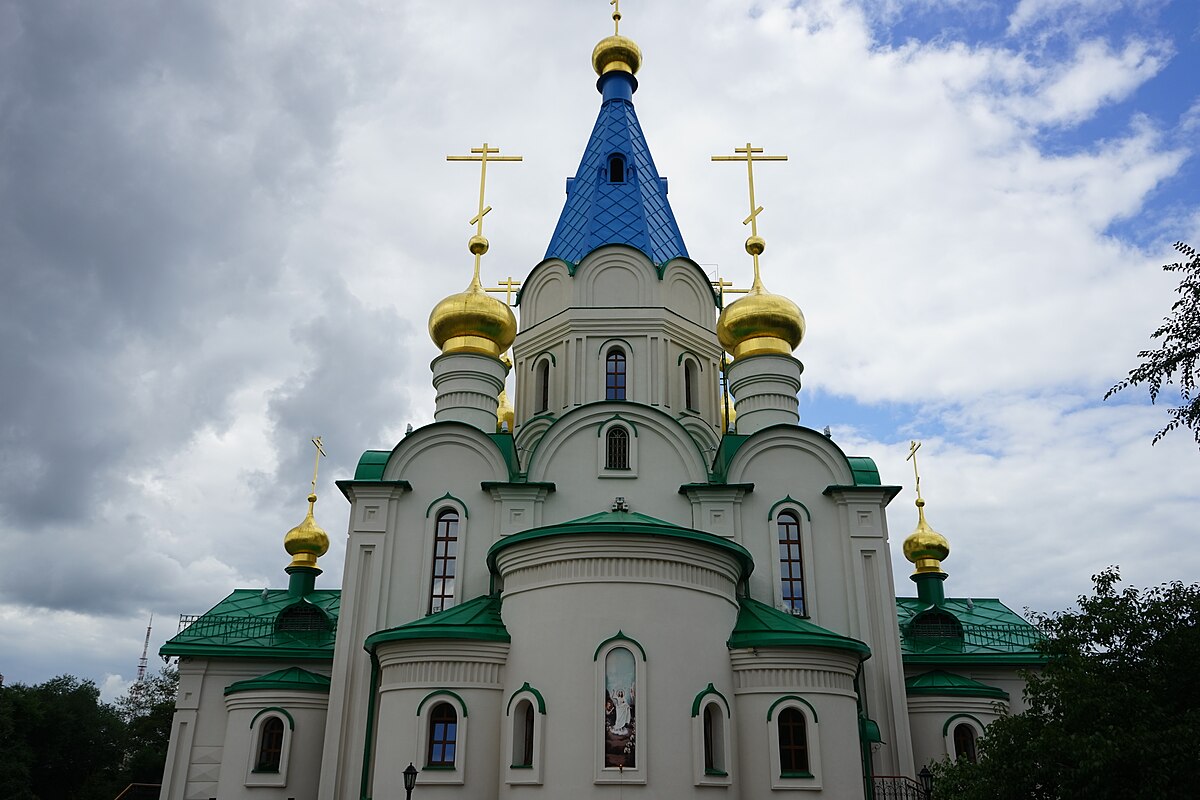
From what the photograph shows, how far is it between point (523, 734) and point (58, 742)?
22.2 metres

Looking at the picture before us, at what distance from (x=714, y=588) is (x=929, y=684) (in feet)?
17.2

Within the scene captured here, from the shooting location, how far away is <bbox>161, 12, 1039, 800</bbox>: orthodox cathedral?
39.7 feet

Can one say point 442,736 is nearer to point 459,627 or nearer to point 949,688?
point 459,627

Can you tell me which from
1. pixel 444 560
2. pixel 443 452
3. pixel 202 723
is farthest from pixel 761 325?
pixel 202 723

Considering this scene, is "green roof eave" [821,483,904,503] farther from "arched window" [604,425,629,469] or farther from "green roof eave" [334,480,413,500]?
"green roof eave" [334,480,413,500]

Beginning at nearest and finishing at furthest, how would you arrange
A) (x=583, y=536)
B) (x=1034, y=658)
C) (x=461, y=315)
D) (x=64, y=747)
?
(x=583, y=536)
(x=1034, y=658)
(x=461, y=315)
(x=64, y=747)

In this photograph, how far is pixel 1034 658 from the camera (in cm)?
1714

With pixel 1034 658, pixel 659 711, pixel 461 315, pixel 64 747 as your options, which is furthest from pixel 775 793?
pixel 64 747

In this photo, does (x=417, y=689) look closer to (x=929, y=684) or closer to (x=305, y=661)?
(x=305, y=661)

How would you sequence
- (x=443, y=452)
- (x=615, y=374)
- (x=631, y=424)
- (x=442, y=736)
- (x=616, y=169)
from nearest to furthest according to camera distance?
(x=442, y=736), (x=631, y=424), (x=443, y=452), (x=615, y=374), (x=616, y=169)

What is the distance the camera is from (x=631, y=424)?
1589 centimetres

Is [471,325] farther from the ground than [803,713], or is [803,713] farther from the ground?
[471,325]

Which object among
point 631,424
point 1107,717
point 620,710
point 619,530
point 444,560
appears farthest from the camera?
point 631,424

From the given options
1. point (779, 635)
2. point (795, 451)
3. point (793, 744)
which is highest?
point (795, 451)
